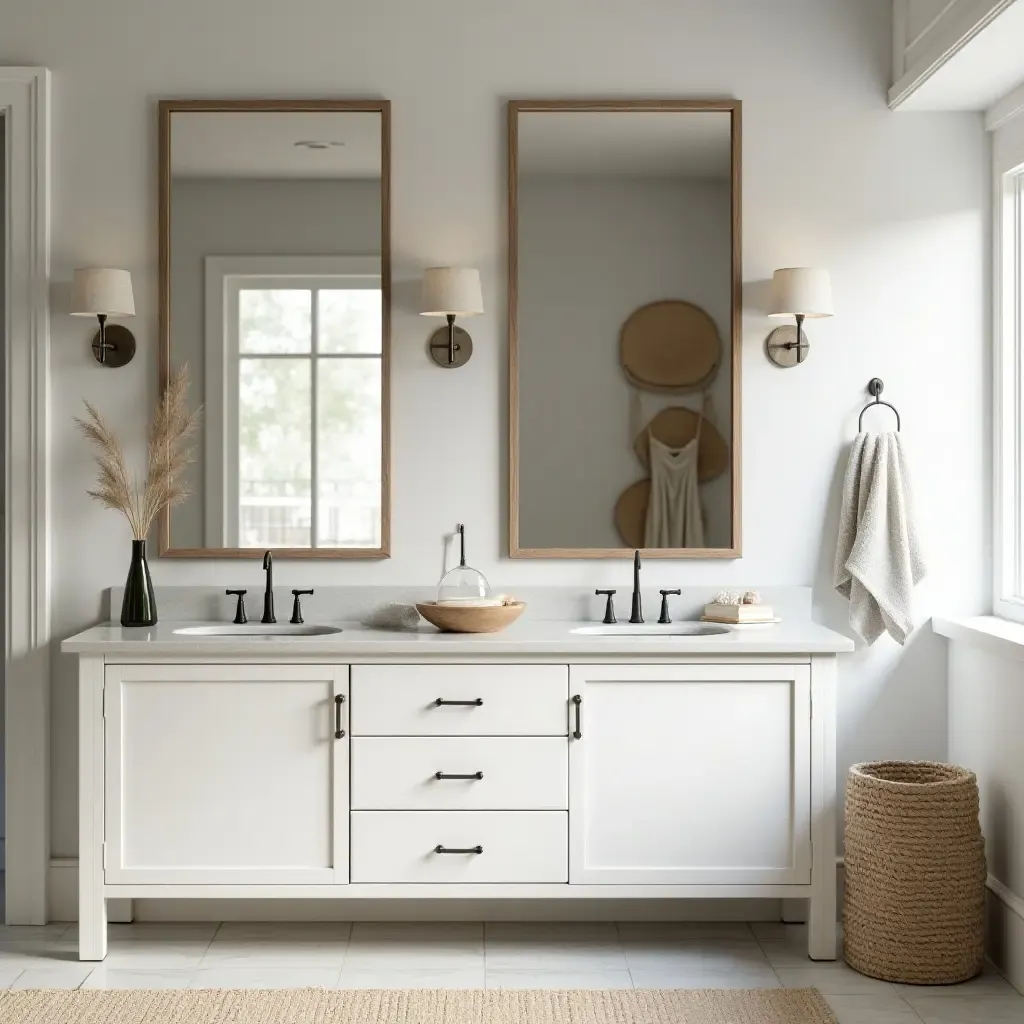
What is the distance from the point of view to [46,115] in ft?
11.0

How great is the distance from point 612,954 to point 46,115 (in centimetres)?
263

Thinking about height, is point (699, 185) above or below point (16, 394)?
above

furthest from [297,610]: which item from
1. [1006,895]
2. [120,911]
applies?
[1006,895]

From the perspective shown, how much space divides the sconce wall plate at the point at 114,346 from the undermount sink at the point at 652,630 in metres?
1.42

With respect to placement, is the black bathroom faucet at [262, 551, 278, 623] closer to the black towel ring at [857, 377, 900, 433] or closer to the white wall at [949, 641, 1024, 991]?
the black towel ring at [857, 377, 900, 433]

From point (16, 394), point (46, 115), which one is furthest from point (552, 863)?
point (46, 115)

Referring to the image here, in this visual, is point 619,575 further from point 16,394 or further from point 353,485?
point 16,394

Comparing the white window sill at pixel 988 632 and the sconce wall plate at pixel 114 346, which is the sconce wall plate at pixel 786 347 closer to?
the white window sill at pixel 988 632

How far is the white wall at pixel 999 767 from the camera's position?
2955 mm

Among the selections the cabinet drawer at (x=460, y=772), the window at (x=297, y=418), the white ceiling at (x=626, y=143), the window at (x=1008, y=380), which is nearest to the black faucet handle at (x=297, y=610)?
the window at (x=297, y=418)

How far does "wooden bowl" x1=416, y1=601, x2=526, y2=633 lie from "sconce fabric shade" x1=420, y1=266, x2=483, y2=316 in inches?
30.1

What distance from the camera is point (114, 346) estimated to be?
338cm

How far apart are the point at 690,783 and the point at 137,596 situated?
4.88ft

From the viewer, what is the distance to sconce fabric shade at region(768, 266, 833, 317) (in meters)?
3.25
